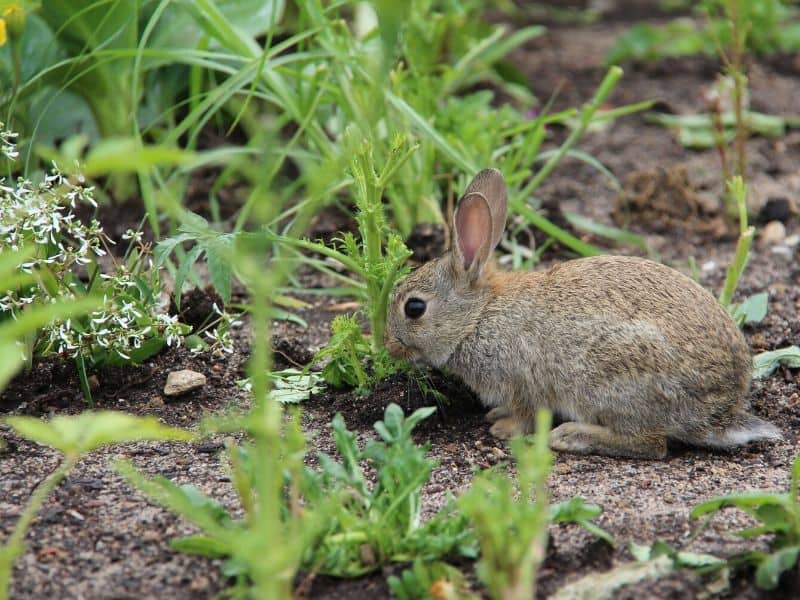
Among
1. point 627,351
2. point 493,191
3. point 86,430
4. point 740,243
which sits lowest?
point 627,351

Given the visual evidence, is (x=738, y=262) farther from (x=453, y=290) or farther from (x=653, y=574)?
(x=653, y=574)

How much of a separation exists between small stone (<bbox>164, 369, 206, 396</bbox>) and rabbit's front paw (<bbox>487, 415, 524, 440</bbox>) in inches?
45.2

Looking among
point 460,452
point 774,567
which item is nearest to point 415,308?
point 460,452

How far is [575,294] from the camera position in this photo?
4.30m

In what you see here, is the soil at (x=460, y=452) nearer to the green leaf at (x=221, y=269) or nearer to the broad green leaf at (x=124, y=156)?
the green leaf at (x=221, y=269)

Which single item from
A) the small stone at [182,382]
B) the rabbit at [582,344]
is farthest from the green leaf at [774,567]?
the small stone at [182,382]

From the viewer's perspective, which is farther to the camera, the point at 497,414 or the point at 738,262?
the point at 738,262

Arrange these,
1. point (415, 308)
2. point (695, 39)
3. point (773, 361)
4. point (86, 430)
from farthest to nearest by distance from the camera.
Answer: point (695, 39) → point (773, 361) → point (415, 308) → point (86, 430)

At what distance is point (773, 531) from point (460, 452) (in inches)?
51.5

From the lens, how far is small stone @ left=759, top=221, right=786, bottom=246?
6156 mm

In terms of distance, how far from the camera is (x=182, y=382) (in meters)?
4.35

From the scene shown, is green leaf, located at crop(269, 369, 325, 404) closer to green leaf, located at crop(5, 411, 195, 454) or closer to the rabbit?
the rabbit

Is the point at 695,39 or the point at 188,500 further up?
the point at 695,39

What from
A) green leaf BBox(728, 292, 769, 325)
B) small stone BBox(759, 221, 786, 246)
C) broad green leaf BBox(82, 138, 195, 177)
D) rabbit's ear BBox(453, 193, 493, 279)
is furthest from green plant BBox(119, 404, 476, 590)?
small stone BBox(759, 221, 786, 246)
